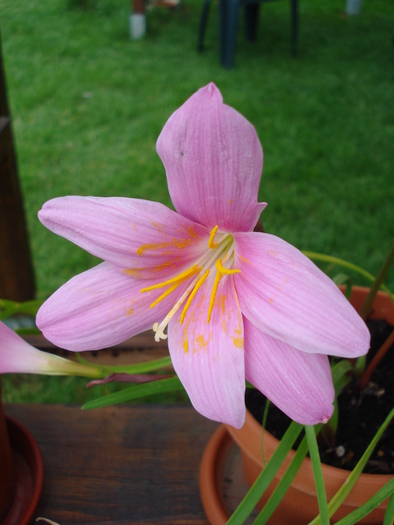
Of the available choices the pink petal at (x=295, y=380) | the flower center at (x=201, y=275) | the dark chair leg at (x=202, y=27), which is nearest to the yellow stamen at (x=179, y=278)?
the flower center at (x=201, y=275)

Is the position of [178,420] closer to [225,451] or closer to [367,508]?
[225,451]


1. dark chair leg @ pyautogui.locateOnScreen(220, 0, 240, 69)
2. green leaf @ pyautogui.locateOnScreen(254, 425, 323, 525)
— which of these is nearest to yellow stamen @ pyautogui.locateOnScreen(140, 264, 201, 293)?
green leaf @ pyautogui.locateOnScreen(254, 425, 323, 525)

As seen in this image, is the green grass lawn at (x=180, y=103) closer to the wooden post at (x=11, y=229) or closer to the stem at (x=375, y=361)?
the wooden post at (x=11, y=229)

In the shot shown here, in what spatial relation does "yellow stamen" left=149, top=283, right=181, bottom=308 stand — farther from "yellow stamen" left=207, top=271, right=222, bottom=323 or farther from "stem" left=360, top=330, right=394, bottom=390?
"stem" left=360, top=330, right=394, bottom=390

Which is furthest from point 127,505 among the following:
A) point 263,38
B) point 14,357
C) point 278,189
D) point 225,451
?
point 263,38

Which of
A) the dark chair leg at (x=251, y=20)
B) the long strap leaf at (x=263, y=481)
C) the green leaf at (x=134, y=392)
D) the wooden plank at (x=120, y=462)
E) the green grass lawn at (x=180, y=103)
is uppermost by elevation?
the green leaf at (x=134, y=392)
